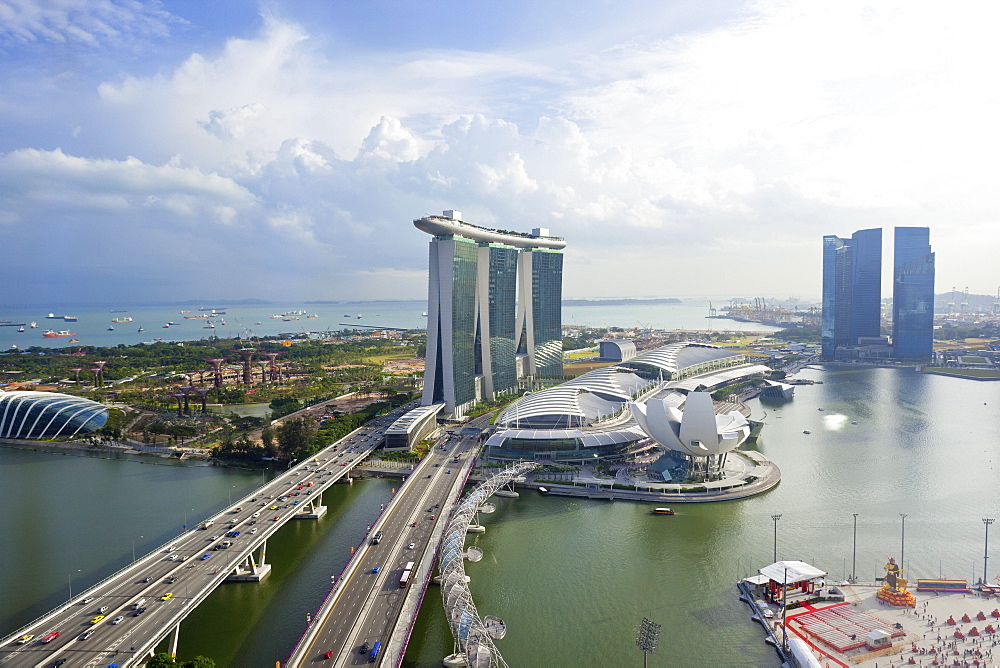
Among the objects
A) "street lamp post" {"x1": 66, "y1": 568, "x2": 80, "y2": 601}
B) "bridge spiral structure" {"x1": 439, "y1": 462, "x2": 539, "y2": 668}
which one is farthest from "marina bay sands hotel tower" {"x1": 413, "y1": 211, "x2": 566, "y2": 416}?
"street lamp post" {"x1": 66, "y1": 568, "x2": 80, "y2": 601}

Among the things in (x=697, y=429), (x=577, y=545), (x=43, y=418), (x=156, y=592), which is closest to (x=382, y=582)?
(x=156, y=592)

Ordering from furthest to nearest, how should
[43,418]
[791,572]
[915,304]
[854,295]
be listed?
[854,295]
[915,304]
[43,418]
[791,572]

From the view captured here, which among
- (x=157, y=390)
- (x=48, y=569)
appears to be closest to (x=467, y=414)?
(x=48, y=569)

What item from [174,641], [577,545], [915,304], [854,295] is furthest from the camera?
[854,295]

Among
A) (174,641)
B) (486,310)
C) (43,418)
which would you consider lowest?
(174,641)

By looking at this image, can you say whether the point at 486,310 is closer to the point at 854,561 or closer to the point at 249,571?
the point at 249,571

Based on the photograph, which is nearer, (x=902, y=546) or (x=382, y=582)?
(x=382, y=582)

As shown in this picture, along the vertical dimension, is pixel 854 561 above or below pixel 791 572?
below
